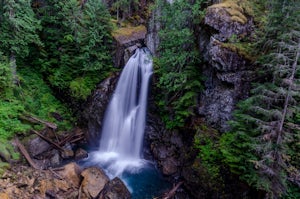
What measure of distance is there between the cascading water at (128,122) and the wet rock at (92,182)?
220cm

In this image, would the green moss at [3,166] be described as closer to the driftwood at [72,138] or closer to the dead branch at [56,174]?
the dead branch at [56,174]

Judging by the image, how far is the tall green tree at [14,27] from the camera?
13094 millimetres

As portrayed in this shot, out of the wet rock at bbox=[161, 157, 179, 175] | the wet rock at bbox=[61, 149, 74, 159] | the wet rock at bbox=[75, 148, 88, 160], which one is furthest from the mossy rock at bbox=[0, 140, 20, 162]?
the wet rock at bbox=[161, 157, 179, 175]

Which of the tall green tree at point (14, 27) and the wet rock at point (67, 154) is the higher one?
the tall green tree at point (14, 27)

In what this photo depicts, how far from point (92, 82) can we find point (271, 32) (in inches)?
488

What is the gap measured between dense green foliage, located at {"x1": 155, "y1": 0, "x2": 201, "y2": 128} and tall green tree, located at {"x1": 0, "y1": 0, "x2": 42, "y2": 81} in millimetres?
9072

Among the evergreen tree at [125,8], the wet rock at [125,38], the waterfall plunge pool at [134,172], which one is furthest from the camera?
the evergreen tree at [125,8]

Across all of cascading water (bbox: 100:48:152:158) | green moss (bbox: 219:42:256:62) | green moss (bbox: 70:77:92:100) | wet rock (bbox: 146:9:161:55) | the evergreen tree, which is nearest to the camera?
green moss (bbox: 219:42:256:62)

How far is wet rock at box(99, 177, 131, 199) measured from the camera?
10.7 metres

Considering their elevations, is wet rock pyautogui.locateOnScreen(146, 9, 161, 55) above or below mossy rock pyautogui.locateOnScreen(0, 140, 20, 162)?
above

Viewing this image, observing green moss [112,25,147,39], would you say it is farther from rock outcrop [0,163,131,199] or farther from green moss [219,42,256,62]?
rock outcrop [0,163,131,199]

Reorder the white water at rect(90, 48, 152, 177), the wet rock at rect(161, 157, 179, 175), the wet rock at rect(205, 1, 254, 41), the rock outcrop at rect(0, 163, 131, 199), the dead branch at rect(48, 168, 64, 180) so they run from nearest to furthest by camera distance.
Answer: the rock outcrop at rect(0, 163, 131, 199) < the dead branch at rect(48, 168, 64, 180) < the wet rock at rect(205, 1, 254, 41) < the wet rock at rect(161, 157, 179, 175) < the white water at rect(90, 48, 152, 177)

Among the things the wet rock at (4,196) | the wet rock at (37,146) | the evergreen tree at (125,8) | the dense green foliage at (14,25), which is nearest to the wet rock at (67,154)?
the wet rock at (37,146)

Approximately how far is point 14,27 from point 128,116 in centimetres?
947
